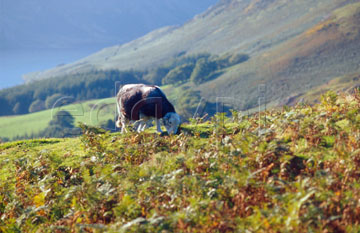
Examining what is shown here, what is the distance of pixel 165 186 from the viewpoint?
6938mm

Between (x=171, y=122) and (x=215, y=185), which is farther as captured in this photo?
(x=171, y=122)

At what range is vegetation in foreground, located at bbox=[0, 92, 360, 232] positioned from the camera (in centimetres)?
579

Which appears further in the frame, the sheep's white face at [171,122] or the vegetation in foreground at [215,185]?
the sheep's white face at [171,122]

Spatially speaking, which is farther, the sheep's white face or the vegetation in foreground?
the sheep's white face

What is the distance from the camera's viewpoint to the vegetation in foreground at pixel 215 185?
19.0 feet

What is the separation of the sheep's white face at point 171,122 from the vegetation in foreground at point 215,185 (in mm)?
1815

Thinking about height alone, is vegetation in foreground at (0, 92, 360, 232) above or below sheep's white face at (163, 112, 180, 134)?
below

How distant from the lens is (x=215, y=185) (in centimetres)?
720

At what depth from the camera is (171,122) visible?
39.4 feet

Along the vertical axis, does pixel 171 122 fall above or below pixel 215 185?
above

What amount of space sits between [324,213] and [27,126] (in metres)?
207

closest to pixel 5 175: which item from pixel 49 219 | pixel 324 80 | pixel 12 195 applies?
pixel 12 195

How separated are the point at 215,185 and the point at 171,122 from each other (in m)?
5.08

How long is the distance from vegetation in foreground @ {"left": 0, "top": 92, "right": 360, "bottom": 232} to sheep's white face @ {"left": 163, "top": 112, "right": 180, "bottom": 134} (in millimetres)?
1815
